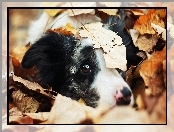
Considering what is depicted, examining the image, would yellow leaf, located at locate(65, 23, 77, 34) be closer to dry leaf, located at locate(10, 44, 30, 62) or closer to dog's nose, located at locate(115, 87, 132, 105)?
dry leaf, located at locate(10, 44, 30, 62)

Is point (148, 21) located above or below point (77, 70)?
above

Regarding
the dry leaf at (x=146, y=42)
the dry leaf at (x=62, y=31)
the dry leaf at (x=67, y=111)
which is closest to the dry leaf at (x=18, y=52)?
the dry leaf at (x=62, y=31)

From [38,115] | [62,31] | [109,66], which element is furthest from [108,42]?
[38,115]

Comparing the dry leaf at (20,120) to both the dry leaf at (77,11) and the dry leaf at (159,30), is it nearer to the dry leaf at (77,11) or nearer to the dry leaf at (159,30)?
the dry leaf at (77,11)

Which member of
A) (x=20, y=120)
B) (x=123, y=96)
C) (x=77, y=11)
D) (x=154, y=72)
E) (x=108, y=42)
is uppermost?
(x=77, y=11)

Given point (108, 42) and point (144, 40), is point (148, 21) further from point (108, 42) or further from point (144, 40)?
point (108, 42)

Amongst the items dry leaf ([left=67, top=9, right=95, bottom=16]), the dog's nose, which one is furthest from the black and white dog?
dry leaf ([left=67, top=9, right=95, bottom=16])
